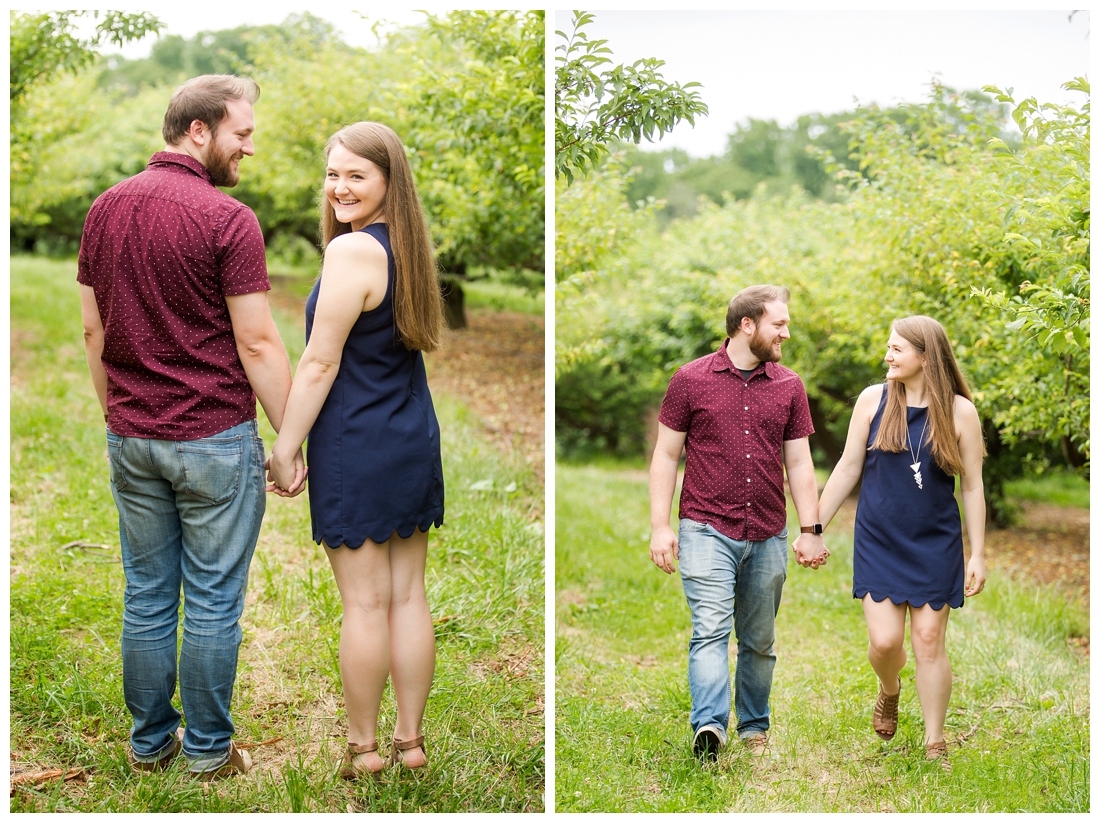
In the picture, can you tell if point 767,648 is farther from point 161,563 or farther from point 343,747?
point 161,563

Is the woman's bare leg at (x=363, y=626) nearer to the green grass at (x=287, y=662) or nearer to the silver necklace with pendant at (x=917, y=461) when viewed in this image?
the green grass at (x=287, y=662)

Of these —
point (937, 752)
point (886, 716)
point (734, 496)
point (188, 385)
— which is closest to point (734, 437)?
point (734, 496)

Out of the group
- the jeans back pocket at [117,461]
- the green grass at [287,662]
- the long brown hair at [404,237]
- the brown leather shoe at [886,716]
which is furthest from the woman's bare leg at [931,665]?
the jeans back pocket at [117,461]

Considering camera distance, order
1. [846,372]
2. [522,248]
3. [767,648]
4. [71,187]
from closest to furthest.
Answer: [767,648] < [522,248] < [846,372] < [71,187]

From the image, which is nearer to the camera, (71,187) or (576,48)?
(576,48)

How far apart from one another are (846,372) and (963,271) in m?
4.58

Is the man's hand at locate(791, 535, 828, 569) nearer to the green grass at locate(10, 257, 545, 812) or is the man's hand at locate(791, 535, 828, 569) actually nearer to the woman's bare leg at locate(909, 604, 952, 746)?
the woman's bare leg at locate(909, 604, 952, 746)

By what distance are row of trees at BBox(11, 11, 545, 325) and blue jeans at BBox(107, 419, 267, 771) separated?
8.88 feet

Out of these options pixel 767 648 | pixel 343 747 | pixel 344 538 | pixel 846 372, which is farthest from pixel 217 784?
pixel 846 372

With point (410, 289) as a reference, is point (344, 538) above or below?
below

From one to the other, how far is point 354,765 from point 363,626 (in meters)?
0.44

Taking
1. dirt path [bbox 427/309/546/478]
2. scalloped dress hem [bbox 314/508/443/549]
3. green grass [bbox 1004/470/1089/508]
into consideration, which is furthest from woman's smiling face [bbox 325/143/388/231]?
green grass [bbox 1004/470/1089/508]

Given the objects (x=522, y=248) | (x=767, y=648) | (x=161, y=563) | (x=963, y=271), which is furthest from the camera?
(x=522, y=248)

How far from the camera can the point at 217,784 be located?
2.63m
